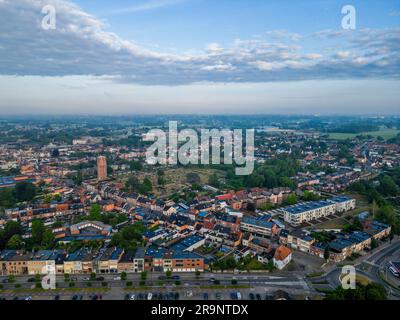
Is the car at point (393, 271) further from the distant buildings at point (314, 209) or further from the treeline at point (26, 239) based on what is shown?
the treeline at point (26, 239)

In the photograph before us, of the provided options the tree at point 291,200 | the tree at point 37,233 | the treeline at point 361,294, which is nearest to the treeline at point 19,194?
the tree at point 37,233

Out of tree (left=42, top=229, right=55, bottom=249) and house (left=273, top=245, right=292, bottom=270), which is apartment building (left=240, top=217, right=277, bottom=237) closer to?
house (left=273, top=245, right=292, bottom=270)

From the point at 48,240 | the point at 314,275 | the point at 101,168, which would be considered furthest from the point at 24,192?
the point at 314,275

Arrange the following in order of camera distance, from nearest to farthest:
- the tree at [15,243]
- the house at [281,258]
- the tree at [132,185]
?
the house at [281,258], the tree at [15,243], the tree at [132,185]

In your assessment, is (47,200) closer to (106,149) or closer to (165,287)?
(165,287)

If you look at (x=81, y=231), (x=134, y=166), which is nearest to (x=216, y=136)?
(x=134, y=166)

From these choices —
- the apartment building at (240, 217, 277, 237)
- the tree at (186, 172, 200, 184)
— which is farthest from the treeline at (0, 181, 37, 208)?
the apartment building at (240, 217, 277, 237)
